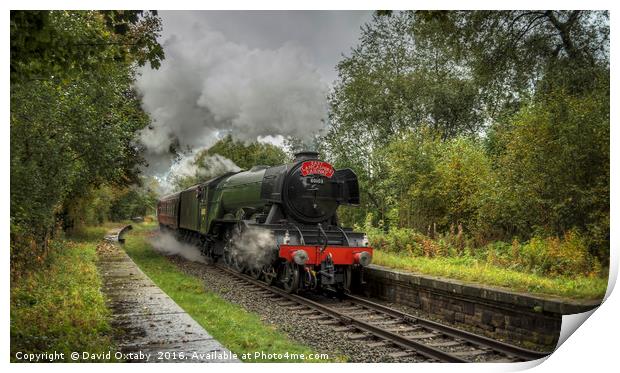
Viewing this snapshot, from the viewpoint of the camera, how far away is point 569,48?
6816 mm

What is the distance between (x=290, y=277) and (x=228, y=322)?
243cm

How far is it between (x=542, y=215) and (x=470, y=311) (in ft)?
6.38

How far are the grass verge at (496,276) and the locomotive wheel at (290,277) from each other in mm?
2083

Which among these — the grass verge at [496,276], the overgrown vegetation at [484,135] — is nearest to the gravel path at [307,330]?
the grass verge at [496,276]

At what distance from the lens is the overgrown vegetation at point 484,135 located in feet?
21.3

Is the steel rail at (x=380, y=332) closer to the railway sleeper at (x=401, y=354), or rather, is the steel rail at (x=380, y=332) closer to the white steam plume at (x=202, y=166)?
the railway sleeper at (x=401, y=354)

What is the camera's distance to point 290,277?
947 cm

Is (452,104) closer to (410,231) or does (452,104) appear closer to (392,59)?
(392,59)

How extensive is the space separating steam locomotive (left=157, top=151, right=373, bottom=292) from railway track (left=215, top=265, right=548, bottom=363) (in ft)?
2.13

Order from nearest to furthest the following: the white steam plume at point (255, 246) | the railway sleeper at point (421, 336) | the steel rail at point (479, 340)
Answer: the steel rail at point (479, 340) < the railway sleeper at point (421, 336) < the white steam plume at point (255, 246)

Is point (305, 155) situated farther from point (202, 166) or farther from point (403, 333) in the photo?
point (202, 166)

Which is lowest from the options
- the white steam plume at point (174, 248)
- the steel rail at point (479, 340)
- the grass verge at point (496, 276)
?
the steel rail at point (479, 340)

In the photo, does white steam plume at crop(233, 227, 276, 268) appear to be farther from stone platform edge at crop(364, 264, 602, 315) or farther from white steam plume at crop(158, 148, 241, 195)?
white steam plume at crop(158, 148, 241, 195)

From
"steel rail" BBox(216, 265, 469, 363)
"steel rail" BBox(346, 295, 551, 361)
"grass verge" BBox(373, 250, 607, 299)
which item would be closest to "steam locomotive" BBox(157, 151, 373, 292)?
"steel rail" BBox(216, 265, 469, 363)
